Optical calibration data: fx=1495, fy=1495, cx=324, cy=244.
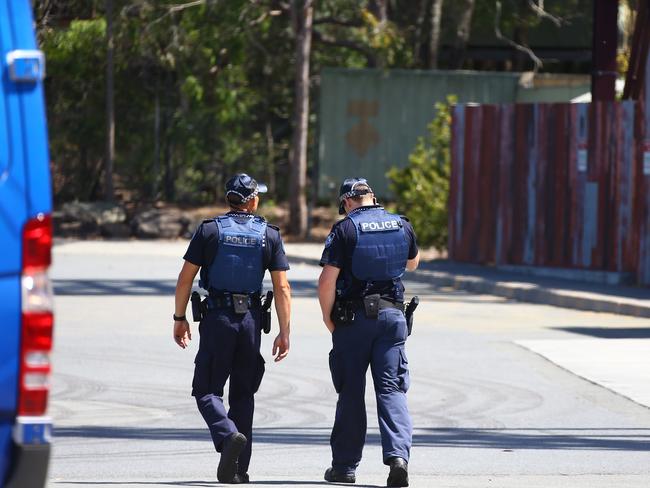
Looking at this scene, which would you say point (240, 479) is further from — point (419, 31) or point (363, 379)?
point (419, 31)

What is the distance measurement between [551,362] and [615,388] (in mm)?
1678

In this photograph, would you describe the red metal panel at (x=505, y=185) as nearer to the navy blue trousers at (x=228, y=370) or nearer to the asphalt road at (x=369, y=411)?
the asphalt road at (x=369, y=411)

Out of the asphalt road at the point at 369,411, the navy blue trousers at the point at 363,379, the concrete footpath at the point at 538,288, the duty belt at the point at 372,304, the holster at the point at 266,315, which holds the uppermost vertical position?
the duty belt at the point at 372,304

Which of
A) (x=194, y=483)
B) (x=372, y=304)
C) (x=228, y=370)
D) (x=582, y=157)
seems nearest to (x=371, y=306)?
(x=372, y=304)

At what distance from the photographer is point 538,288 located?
20.9 m

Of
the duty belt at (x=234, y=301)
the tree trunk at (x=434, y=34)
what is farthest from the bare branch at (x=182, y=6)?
the duty belt at (x=234, y=301)

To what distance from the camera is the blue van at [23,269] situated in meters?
4.59

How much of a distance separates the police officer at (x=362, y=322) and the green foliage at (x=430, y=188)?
68.0 feet

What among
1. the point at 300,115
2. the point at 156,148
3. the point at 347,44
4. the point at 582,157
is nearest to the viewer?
the point at 582,157

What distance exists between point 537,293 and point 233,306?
13.2m

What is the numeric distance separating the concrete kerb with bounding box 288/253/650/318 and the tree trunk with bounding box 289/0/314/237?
10660mm

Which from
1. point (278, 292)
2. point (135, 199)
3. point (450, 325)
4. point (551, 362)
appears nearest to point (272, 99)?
point (135, 199)

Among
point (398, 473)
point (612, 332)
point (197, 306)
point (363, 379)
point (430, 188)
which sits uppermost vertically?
point (197, 306)

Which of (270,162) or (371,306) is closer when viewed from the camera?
(371,306)
